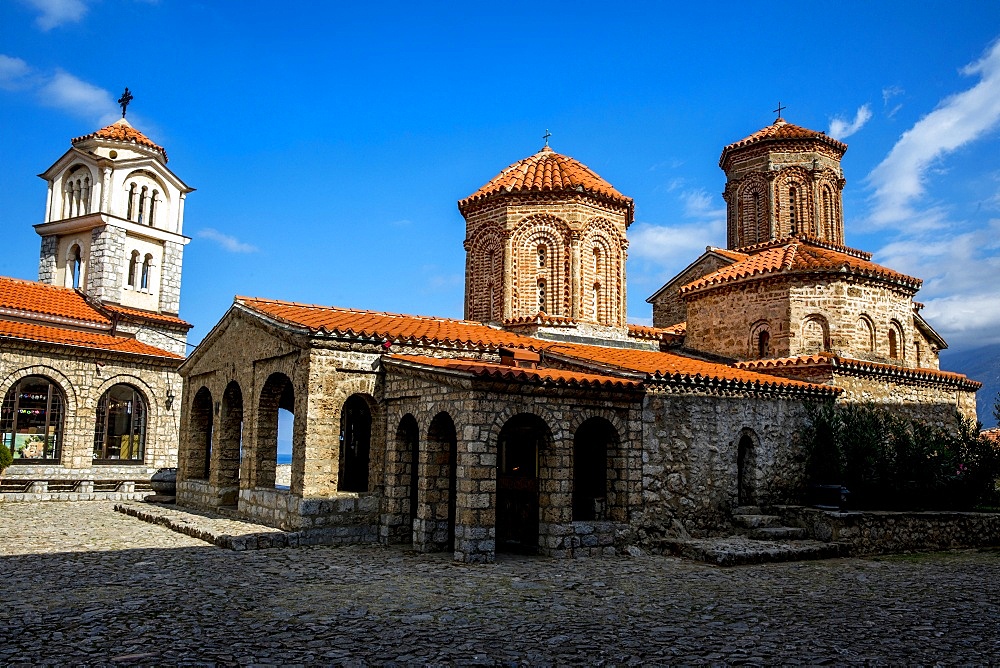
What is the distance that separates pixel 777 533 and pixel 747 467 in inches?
58.6

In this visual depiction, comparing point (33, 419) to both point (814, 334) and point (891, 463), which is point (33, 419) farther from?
point (891, 463)

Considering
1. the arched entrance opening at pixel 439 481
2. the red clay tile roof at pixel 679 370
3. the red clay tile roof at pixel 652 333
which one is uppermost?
the red clay tile roof at pixel 652 333

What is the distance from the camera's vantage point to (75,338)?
66.3ft

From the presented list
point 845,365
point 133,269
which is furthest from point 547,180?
point 133,269

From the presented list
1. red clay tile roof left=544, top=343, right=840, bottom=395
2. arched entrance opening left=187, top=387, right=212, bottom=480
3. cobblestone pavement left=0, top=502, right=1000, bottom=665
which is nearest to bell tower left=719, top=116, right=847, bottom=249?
red clay tile roof left=544, top=343, right=840, bottom=395

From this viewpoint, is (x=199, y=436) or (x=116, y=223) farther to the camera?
(x=116, y=223)

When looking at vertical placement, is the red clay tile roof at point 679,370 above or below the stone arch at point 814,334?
below

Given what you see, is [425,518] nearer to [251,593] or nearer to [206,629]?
[251,593]

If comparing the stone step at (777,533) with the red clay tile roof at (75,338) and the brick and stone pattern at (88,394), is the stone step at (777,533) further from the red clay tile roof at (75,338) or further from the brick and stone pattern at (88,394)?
the red clay tile roof at (75,338)

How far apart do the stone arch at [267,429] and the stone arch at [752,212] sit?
1366 cm

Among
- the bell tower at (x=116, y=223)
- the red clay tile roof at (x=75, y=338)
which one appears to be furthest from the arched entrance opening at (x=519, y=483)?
the bell tower at (x=116, y=223)

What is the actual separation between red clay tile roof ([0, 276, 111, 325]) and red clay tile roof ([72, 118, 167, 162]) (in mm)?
5148

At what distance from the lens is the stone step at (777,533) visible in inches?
512

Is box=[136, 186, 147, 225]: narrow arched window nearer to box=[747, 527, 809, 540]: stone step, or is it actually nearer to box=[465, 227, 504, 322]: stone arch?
box=[465, 227, 504, 322]: stone arch
